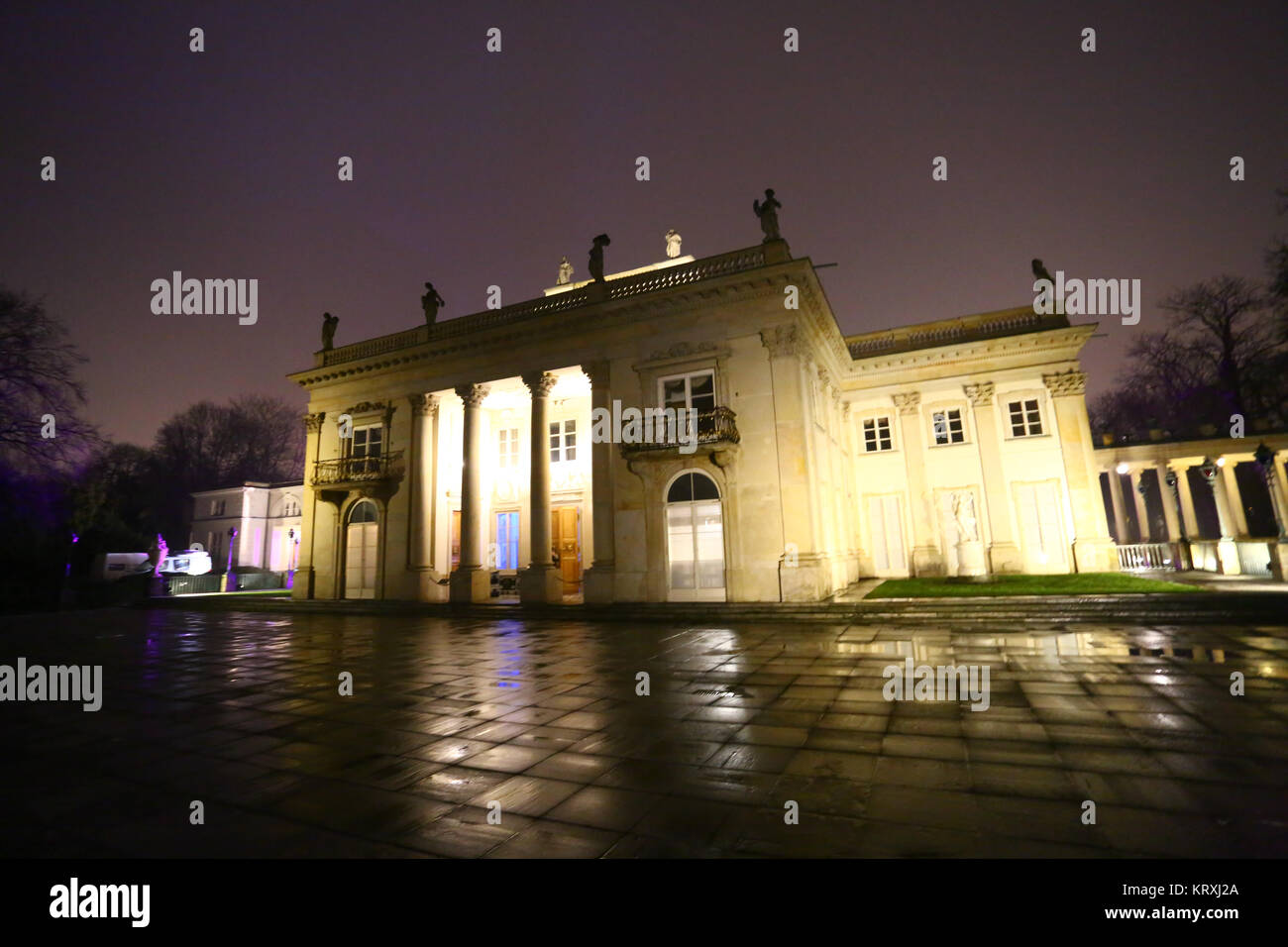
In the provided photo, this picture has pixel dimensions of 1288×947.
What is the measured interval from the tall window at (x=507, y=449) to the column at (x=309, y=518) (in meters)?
7.17

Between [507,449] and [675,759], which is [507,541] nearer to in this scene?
[507,449]

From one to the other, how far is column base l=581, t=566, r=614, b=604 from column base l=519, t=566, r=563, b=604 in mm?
1285

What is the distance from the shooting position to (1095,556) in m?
18.8

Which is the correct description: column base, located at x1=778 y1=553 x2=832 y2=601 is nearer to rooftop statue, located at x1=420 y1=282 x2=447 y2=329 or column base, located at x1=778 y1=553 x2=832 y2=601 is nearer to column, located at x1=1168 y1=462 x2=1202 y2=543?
rooftop statue, located at x1=420 y1=282 x2=447 y2=329

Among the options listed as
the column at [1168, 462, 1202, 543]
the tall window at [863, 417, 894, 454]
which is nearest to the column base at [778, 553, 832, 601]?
the tall window at [863, 417, 894, 454]

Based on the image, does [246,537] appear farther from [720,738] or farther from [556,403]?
[720,738]

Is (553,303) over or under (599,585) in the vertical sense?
over

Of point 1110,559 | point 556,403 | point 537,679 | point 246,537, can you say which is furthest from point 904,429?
point 246,537

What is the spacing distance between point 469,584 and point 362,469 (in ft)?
22.5

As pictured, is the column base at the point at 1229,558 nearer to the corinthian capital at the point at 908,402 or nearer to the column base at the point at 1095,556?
the column base at the point at 1095,556

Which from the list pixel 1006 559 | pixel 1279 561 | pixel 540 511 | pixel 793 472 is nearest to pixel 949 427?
pixel 1006 559

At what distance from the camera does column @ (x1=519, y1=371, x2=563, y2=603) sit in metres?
16.8

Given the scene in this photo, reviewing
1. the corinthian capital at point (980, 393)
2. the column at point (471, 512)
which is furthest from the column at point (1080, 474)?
the column at point (471, 512)
